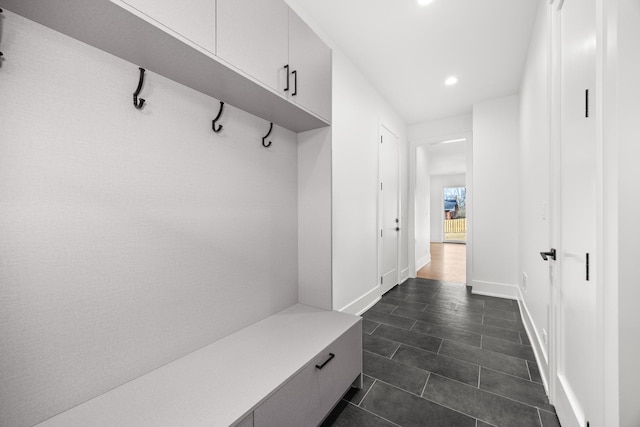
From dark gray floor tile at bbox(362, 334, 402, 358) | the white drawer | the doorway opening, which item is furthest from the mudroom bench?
the doorway opening

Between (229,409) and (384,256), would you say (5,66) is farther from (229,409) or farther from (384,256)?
(384,256)

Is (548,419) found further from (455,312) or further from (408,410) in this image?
(455,312)

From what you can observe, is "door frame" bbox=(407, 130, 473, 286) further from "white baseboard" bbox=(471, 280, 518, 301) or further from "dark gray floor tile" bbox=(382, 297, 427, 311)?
"dark gray floor tile" bbox=(382, 297, 427, 311)

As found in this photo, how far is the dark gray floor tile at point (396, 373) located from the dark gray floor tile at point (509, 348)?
0.78m

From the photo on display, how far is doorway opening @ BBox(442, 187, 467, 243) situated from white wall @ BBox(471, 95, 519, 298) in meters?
6.69

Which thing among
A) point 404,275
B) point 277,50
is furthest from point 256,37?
point 404,275

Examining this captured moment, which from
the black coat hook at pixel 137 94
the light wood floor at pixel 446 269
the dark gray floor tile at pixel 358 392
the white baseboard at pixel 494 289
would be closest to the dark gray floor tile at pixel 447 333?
the dark gray floor tile at pixel 358 392

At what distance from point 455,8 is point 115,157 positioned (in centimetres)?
251

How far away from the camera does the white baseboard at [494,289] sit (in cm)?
345

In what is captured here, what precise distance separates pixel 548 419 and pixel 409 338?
102 centimetres

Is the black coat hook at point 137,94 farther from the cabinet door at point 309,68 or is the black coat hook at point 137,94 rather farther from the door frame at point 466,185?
the door frame at point 466,185

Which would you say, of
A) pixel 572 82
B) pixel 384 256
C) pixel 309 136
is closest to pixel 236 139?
pixel 309 136

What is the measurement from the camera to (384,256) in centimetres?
353

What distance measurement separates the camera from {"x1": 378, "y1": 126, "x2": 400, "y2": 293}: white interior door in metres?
3.44
